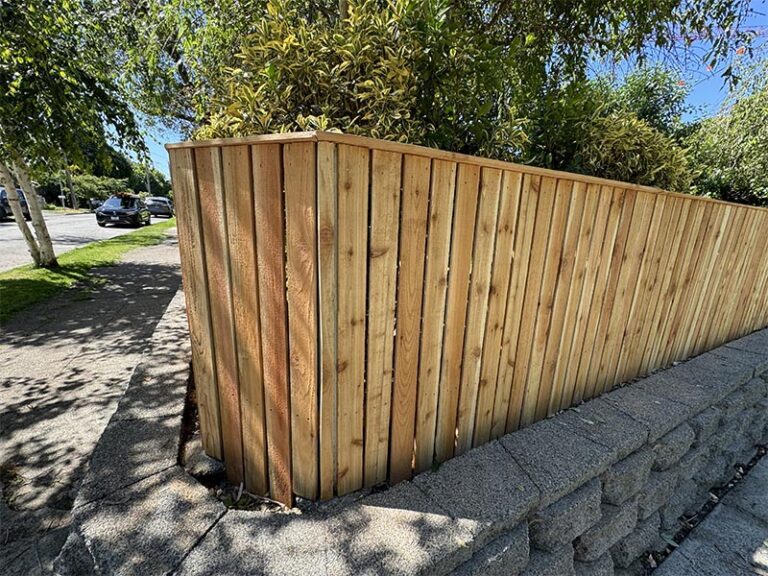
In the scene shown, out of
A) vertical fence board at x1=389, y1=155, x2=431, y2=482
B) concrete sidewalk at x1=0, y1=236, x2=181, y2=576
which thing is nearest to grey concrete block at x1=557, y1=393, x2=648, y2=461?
vertical fence board at x1=389, y1=155, x2=431, y2=482

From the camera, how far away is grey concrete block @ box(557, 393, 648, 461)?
1.88 meters

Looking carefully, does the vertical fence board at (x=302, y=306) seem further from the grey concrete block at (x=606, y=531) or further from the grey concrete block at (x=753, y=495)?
the grey concrete block at (x=753, y=495)

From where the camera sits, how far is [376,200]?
1220 mm

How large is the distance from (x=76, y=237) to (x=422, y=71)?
1635 cm

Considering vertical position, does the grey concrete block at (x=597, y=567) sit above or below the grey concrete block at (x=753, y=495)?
above

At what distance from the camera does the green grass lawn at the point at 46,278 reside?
5348mm

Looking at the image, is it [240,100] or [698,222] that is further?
[698,222]

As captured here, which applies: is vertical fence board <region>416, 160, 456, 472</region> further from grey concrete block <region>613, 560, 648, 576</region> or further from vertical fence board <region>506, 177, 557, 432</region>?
grey concrete block <region>613, 560, 648, 576</region>

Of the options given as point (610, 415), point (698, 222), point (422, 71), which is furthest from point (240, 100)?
point (698, 222)

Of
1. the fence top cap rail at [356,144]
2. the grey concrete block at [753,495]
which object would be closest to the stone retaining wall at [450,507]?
the grey concrete block at [753,495]

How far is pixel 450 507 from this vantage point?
55.4 inches

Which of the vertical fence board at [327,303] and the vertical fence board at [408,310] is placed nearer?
the vertical fence board at [327,303]

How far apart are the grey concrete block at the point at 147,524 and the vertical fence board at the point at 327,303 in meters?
0.44

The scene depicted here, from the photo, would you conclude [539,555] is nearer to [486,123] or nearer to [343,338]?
[343,338]
